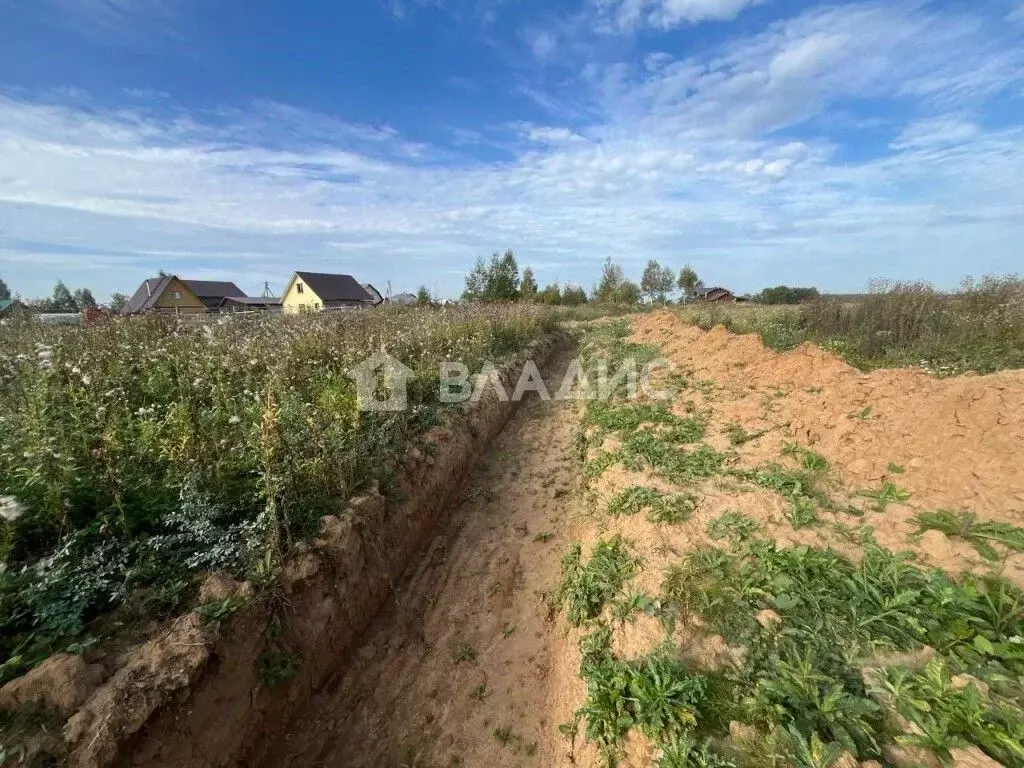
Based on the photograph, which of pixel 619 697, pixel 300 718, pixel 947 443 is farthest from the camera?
pixel 947 443

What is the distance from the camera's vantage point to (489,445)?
7.70m

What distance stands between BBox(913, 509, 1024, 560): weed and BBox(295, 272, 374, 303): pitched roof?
38.9 m

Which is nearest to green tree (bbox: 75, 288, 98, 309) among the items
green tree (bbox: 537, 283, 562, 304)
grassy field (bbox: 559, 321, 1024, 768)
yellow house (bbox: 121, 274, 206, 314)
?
yellow house (bbox: 121, 274, 206, 314)

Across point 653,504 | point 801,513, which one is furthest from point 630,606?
point 801,513

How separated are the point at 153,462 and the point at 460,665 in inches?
123

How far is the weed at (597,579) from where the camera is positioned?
3543 mm

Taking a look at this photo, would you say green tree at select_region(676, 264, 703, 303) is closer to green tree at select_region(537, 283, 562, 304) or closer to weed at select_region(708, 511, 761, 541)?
green tree at select_region(537, 283, 562, 304)

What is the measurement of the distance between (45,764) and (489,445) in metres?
6.05

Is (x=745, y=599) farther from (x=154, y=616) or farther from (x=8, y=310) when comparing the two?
(x=8, y=310)

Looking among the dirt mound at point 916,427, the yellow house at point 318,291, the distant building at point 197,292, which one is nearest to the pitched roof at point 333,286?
the yellow house at point 318,291

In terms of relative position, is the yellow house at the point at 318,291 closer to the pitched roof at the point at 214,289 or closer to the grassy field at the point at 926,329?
the pitched roof at the point at 214,289

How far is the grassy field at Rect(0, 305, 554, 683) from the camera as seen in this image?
2.70m

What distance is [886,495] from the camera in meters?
4.09

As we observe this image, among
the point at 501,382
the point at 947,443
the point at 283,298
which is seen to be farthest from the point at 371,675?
the point at 283,298
